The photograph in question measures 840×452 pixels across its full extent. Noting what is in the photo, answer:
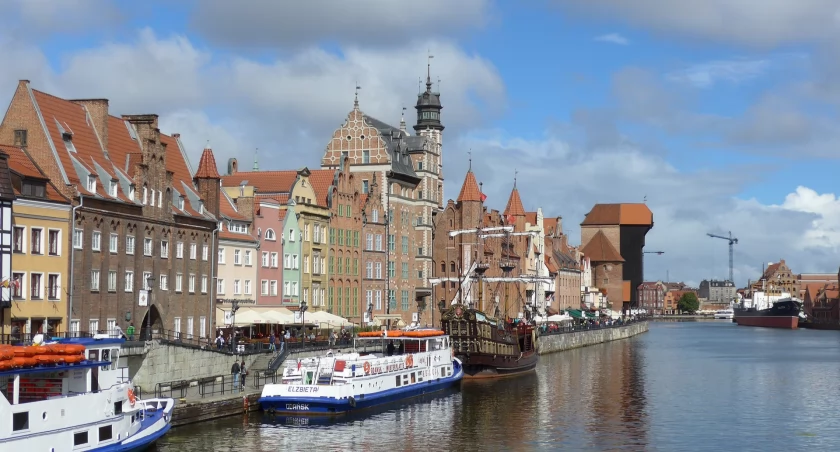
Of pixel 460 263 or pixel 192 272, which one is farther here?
pixel 460 263

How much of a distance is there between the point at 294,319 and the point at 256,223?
39.6 ft

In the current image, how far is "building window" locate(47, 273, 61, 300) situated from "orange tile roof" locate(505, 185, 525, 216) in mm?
102383

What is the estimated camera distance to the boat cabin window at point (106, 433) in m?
48.0

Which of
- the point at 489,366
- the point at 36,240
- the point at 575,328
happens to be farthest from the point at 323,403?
the point at 575,328

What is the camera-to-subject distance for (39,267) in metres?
64.9

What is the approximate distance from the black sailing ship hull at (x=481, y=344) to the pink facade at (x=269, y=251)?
14909 millimetres

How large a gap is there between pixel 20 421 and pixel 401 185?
265 feet

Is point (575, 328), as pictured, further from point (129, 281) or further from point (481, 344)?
point (129, 281)

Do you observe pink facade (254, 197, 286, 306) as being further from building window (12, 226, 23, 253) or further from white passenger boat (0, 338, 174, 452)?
white passenger boat (0, 338, 174, 452)

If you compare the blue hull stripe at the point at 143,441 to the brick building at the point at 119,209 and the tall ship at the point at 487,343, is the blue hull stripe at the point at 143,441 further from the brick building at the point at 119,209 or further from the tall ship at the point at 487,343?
the tall ship at the point at 487,343

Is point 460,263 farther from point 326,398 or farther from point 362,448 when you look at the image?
point 362,448

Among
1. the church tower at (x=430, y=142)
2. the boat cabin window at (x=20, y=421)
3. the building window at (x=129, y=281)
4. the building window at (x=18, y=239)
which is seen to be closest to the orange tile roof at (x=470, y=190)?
the church tower at (x=430, y=142)

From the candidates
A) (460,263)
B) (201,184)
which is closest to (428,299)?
(460,263)

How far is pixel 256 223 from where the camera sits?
3723 inches
